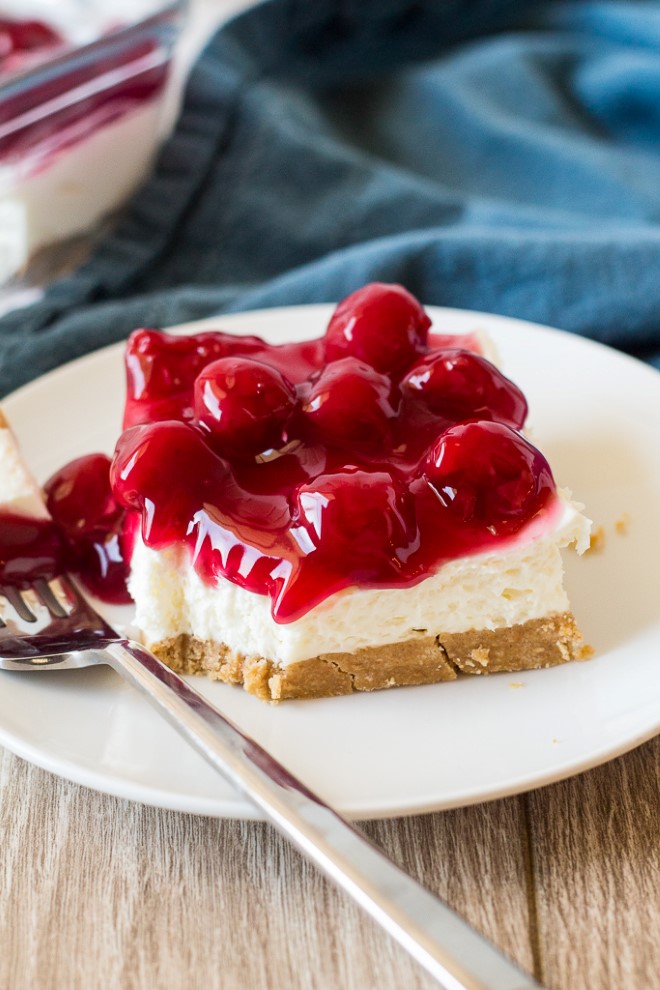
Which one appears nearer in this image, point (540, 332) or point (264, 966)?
point (264, 966)

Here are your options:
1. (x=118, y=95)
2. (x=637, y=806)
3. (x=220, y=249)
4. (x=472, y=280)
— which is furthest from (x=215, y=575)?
(x=118, y=95)

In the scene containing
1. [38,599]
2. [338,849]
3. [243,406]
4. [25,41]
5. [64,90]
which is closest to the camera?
[338,849]

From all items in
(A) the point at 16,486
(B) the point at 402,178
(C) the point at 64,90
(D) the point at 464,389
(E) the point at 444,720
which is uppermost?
(C) the point at 64,90

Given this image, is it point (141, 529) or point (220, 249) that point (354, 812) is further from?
point (220, 249)

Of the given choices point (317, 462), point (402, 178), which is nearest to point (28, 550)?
point (317, 462)

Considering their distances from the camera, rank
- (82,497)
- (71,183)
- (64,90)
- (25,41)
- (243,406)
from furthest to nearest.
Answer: (25,41)
(71,183)
(64,90)
(82,497)
(243,406)

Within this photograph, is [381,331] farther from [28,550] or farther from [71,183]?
[71,183]

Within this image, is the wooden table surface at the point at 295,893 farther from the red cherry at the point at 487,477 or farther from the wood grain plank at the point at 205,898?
the red cherry at the point at 487,477
